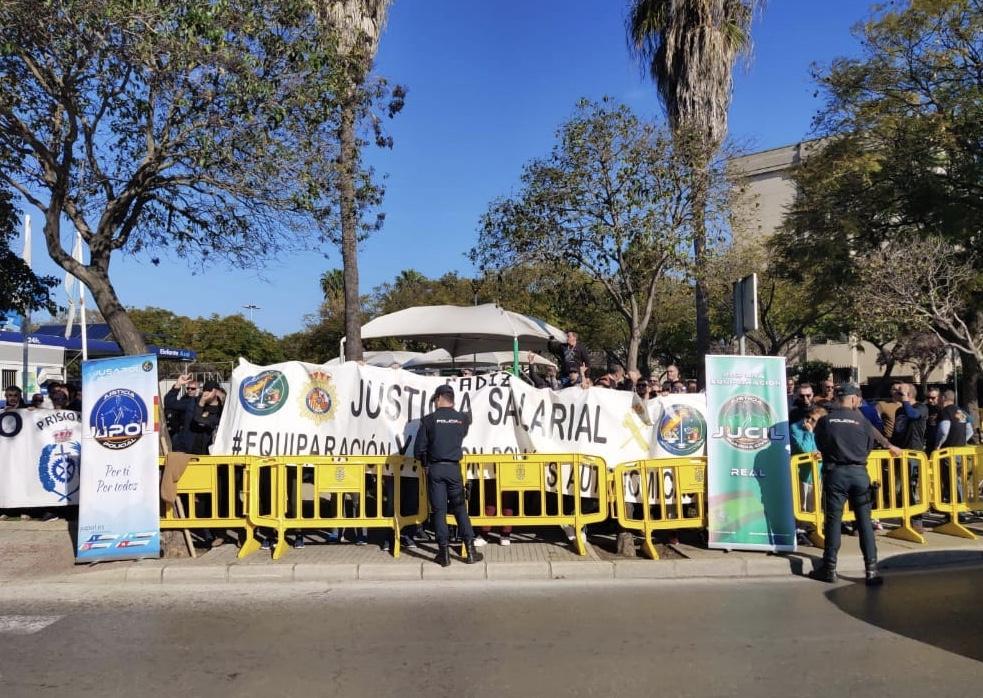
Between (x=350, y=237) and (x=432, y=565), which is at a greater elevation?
(x=350, y=237)

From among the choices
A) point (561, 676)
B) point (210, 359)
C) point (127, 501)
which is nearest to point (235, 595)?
point (127, 501)

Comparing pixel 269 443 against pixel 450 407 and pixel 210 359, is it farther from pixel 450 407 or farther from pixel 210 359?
pixel 210 359

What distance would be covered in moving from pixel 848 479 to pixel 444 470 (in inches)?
148

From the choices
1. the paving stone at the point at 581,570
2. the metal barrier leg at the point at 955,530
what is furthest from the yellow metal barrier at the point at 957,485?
the paving stone at the point at 581,570

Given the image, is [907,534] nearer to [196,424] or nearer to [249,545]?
[249,545]

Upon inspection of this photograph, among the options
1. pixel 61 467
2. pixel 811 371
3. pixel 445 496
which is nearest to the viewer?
pixel 445 496

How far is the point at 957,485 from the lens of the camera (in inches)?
366

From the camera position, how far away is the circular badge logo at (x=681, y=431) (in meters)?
9.25

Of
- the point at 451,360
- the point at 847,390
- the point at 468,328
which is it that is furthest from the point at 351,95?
the point at 451,360

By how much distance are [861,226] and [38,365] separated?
25.0 metres

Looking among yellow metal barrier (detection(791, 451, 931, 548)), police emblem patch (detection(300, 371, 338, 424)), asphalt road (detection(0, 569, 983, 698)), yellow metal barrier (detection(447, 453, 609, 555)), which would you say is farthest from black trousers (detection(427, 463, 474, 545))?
yellow metal barrier (detection(791, 451, 931, 548))

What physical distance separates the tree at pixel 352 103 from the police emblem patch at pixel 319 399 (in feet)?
11.8

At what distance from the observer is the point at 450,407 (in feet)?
26.2

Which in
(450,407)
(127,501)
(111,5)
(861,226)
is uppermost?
(111,5)
